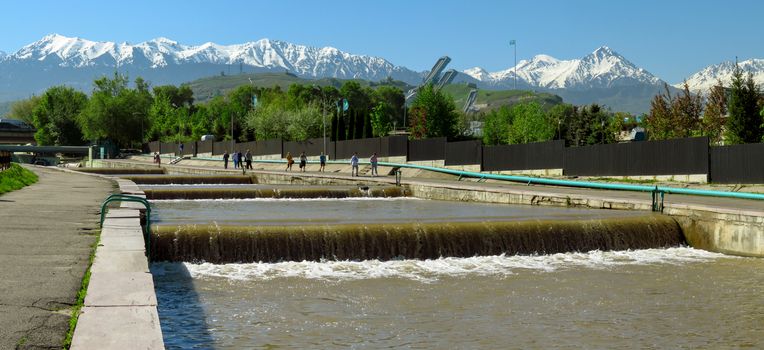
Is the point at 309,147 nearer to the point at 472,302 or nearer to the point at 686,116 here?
the point at 686,116

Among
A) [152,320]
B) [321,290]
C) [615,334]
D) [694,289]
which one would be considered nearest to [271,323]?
[321,290]

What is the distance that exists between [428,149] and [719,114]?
22.9 meters

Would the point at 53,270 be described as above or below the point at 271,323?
above

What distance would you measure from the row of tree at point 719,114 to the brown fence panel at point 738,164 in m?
4.88

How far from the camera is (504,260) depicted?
18.6 m

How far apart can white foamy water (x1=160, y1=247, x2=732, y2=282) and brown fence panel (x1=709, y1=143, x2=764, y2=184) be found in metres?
12.7

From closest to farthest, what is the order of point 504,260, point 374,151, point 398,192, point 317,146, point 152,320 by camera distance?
1. point 152,320
2. point 504,260
3. point 398,192
4. point 374,151
5. point 317,146

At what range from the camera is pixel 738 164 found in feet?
106

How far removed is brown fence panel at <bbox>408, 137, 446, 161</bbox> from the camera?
5450cm

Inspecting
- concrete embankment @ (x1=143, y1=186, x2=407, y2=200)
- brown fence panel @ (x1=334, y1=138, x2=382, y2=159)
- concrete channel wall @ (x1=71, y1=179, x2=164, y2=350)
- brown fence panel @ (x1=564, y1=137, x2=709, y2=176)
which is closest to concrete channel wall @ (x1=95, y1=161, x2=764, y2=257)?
concrete embankment @ (x1=143, y1=186, x2=407, y2=200)

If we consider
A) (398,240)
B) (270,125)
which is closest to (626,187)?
(398,240)

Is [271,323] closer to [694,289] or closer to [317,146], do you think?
[694,289]

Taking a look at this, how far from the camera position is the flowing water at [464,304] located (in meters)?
10.7

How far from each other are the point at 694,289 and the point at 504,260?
4795 millimetres
